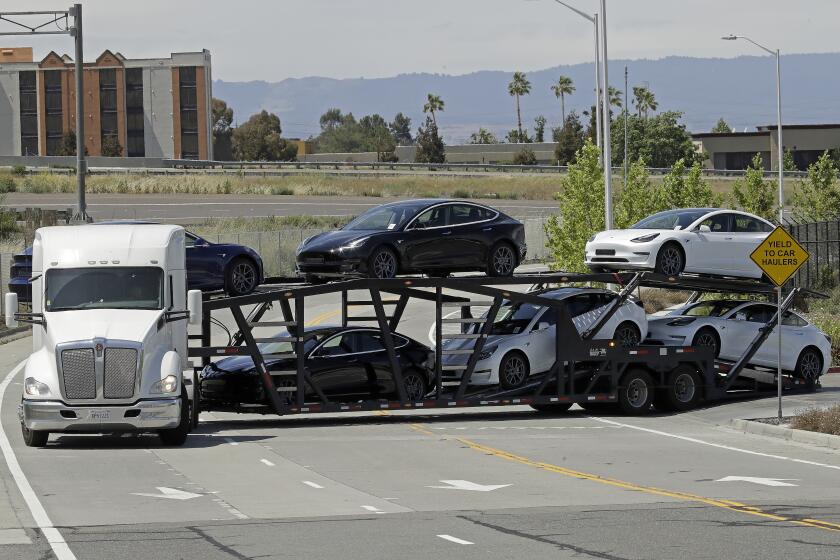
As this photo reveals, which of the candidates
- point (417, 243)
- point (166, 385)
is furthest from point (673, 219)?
point (166, 385)

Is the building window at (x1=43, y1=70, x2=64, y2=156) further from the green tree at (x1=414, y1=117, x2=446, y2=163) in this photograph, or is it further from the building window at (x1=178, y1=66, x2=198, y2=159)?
the green tree at (x1=414, y1=117, x2=446, y2=163)

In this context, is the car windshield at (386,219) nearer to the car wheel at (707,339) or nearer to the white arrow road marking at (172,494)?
the car wheel at (707,339)

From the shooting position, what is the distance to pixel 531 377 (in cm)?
2619

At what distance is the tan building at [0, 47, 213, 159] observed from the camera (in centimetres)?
13138

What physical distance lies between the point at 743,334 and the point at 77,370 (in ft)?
47.5

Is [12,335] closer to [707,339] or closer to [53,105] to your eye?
[707,339]

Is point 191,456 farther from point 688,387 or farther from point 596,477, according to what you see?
point 688,387

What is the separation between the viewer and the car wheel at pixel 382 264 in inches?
967

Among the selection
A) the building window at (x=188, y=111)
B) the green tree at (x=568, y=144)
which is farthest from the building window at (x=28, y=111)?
the green tree at (x=568, y=144)

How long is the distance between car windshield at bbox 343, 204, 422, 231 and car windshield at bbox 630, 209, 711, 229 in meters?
5.15

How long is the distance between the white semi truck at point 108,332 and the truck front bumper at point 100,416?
15 millimetres

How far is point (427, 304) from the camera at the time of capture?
163 feet

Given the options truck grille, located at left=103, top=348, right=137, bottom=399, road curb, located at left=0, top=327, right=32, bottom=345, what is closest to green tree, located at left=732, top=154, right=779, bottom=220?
road curb, located at left=0, top=327, right=32, bottom=345

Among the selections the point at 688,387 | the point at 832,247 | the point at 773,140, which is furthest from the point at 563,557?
the point at 773,140
